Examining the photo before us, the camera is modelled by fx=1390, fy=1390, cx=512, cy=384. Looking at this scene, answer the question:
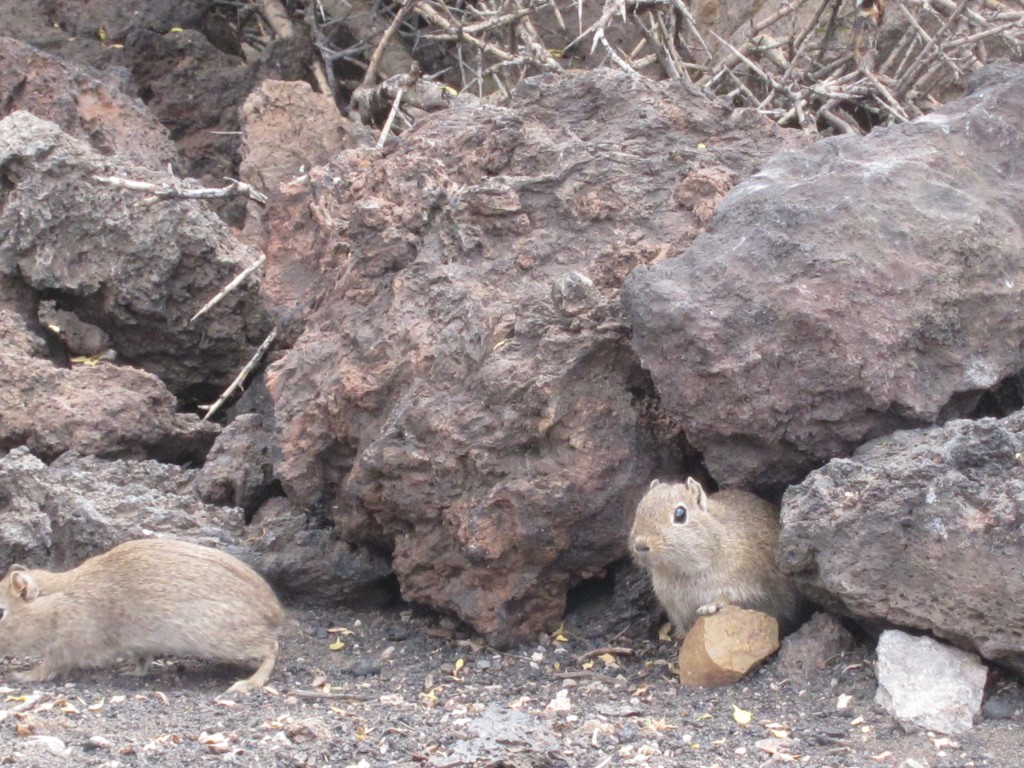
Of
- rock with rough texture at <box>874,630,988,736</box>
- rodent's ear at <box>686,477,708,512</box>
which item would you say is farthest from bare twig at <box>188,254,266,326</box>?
rock with rough texture at <box>874,630,988,736</box>

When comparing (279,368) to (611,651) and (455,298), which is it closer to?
(455,298)

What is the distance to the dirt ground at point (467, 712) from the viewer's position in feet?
15.9

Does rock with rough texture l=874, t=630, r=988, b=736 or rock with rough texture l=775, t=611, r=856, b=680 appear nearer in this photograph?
rock with rough texture l=874, t=630, r=988, b=736

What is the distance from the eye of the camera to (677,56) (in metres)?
9.90

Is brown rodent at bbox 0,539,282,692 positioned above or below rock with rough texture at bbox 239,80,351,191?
below

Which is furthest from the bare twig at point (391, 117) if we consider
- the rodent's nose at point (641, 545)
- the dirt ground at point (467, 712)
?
the rodent's nose at point (641, 545)

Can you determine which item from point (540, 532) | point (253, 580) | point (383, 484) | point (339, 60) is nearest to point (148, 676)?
point (253, 580)

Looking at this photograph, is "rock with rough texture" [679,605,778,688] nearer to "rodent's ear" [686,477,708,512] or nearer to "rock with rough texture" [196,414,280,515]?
"rodent's ear" [686,477,708,512]

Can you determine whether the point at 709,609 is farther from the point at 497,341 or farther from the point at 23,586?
the point at 23,586

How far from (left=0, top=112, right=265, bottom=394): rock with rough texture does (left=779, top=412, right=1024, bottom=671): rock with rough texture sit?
406cm

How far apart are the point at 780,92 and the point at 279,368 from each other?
4404 mm

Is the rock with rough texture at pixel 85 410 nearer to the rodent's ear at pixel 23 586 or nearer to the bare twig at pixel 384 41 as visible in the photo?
the rodent's ear at pixel 23 586

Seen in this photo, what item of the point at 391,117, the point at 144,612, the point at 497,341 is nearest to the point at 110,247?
the point at 391,117

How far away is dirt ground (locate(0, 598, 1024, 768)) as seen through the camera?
15.9ft
